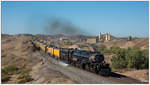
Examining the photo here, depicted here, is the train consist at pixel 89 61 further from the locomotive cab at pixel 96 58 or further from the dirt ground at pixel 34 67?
the dirt ground at pixel 34 67

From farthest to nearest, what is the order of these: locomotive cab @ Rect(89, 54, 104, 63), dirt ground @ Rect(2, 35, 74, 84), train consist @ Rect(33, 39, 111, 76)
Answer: locomotive cab @ Rect(89, 54, 104, 63), train consist @ Rect(33, 39, 111, 76), dirt ground @ Rect(2, 35, 74, 84)

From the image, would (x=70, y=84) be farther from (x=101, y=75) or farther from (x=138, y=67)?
(x=138, y=67)

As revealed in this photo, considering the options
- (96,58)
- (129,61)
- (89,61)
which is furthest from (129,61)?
(96,58)

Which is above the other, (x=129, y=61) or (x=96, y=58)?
(x=96, y=58)

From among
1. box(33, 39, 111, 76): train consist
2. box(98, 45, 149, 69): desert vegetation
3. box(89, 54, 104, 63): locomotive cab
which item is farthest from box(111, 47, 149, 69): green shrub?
box(89, 54, 104, 63): locomotive cab

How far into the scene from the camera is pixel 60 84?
21.7m

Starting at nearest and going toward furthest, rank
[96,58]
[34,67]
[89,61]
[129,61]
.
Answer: [96,58] → [89,61] → [34,67] → [129,61]

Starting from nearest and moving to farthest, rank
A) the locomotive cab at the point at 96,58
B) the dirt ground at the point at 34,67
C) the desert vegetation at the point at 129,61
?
the dirt ground at the point at 34,67
the locomotive cab at the point at 96,58
the desert vegetation at the point at 129,61

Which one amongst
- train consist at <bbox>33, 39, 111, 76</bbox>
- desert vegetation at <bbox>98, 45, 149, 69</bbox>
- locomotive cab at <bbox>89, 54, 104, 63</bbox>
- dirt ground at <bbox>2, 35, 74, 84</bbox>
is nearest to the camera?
dirt ground at <bbox>2, 35, 74, 84</bbox>

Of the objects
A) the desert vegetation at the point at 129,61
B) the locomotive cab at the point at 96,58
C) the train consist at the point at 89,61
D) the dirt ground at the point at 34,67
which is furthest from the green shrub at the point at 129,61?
the dirt ground at the point at 34,67

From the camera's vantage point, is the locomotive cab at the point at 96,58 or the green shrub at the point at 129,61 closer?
the locomotive cab at the point at 96,58

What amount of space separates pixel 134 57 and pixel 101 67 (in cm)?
2243

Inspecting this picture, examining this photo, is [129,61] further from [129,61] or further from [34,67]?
[34,67]

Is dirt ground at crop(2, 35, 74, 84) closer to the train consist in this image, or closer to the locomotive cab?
the train consist
